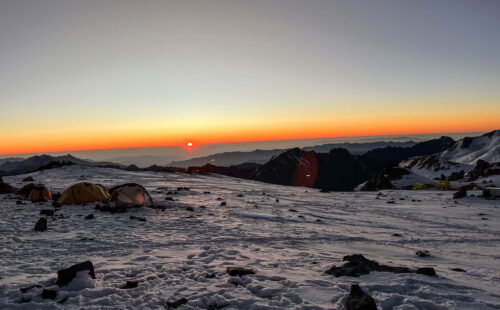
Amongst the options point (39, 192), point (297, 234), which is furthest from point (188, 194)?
point (297, 234)

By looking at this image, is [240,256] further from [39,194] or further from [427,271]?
[39,194]

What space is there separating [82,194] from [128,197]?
4190mm

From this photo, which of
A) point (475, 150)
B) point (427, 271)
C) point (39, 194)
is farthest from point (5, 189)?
point (475, 150)

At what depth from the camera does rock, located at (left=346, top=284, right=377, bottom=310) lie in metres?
6.08

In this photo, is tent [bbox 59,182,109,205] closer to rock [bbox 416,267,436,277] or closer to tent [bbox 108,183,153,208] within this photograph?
tent [bbox 108,183,153,208]

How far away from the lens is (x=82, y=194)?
21875 millimetres

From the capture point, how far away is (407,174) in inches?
2896

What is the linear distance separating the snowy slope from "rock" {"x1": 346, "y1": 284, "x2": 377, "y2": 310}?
177 meters

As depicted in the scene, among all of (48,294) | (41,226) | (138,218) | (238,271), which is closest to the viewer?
(48,294)

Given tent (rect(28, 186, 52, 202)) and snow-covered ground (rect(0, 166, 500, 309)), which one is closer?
snow-covered ground (rect(0, 166, 500, 309))

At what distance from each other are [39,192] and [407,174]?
255 ft

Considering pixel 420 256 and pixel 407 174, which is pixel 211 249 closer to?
pixel 420 256

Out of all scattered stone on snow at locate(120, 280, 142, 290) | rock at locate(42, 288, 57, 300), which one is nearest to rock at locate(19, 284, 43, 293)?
rock at locate(42, 288, 57, 300)

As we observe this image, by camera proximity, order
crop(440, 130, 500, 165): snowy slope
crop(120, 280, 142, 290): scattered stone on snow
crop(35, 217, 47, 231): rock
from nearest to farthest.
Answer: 1. crop(120, 280, 142, 290): scattered stone on snow
2. crop(35, 217, 47, 231): rock
3. crop(440, 130, 500, 165): snowy slope
